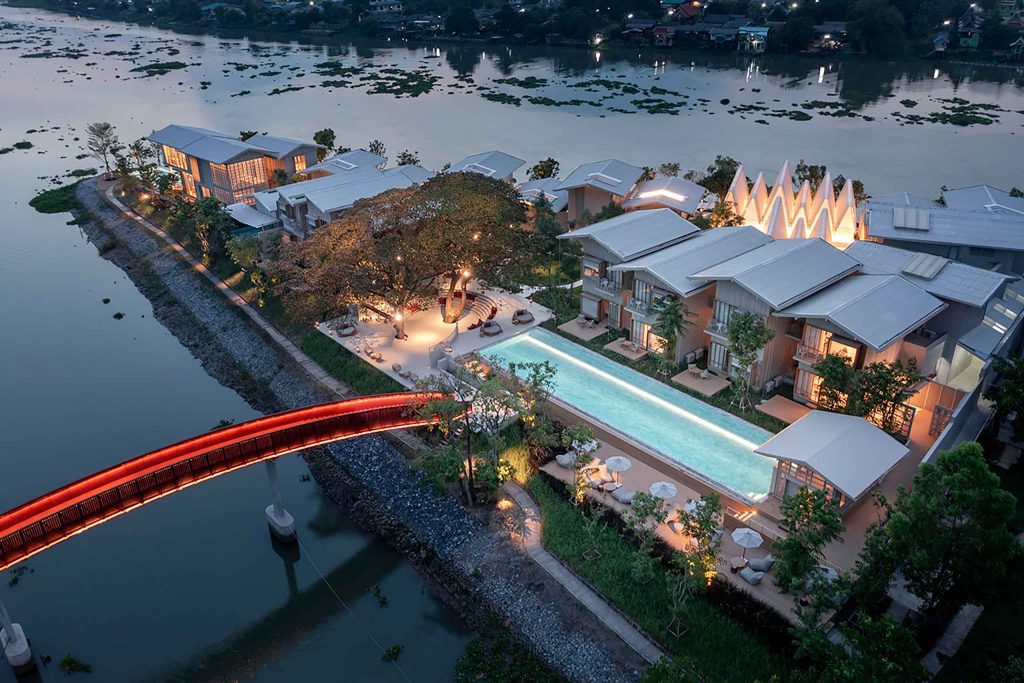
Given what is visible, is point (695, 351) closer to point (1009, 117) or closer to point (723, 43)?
point (1009, 117)

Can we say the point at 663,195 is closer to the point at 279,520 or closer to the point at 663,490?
the point at 663,490

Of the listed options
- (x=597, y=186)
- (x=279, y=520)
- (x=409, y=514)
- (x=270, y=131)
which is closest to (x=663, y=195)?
(x=597, y=186)

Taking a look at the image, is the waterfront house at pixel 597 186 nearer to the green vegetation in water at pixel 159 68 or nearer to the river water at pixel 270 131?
the river water at pixel 270 131

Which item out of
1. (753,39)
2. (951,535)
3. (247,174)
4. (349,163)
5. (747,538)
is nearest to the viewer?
(951,535)

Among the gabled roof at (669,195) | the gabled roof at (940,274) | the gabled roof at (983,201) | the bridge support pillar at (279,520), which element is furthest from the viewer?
the gabled roof at (669,195)

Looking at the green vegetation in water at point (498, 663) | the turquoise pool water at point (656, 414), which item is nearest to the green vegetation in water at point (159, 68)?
the turquoise pool water at point (656, 414)

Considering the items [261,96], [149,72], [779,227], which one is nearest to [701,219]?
[779,227]
